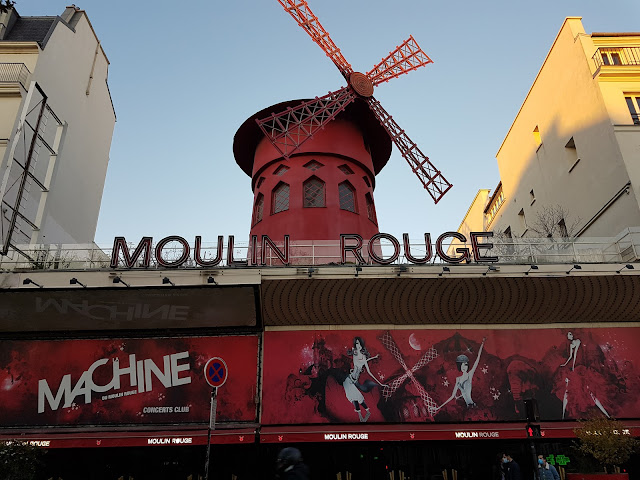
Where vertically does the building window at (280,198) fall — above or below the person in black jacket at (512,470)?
above

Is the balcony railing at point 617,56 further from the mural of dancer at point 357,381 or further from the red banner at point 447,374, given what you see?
the mural of dancer at point 357,381

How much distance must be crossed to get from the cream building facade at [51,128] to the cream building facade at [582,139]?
14020 mm

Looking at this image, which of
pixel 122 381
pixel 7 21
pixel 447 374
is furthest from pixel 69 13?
pixel 447 374

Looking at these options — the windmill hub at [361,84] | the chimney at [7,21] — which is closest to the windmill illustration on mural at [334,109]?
the windmill hub at [361,84]

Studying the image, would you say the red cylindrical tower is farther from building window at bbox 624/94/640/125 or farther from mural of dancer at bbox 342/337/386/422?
building window at bbox 624/94/640/125

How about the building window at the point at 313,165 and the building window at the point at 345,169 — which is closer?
the building window at the point at 313,165

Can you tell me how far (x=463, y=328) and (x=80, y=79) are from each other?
14035 mm

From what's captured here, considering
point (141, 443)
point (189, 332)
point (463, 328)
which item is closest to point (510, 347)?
point (463, 328)

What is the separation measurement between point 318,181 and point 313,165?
53 cm

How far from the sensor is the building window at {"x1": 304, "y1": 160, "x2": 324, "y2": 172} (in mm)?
13906

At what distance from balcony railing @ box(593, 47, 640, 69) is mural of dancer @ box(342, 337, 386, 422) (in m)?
10.2

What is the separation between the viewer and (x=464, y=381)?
1045 cm

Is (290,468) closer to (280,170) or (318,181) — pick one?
(318,181)

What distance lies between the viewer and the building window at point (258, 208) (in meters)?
14.2
